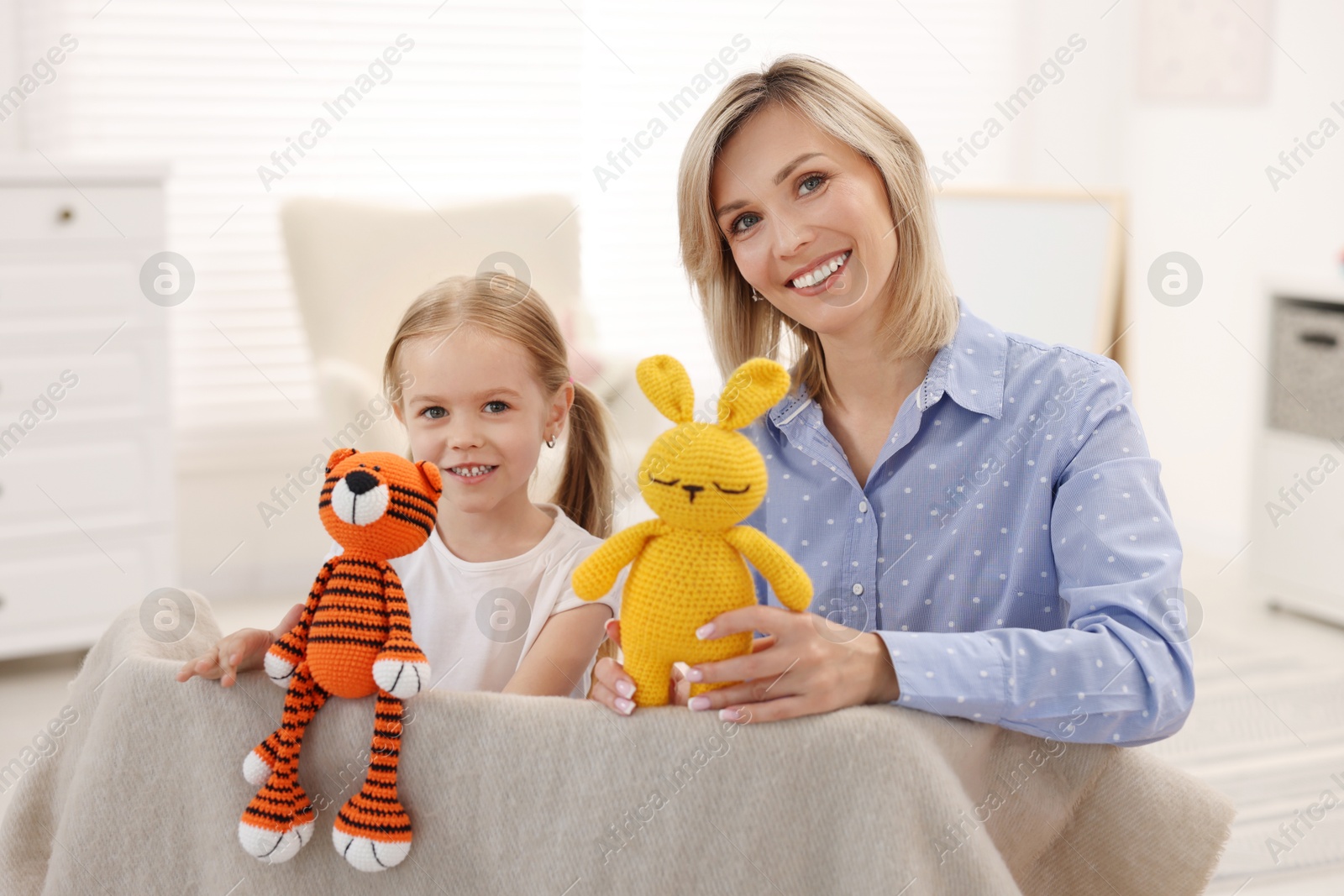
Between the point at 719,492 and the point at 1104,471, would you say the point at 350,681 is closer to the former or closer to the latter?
the point at 719,492

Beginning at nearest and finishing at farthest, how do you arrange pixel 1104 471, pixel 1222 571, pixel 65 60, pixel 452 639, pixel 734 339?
pixel 1104 471 → pixel 452 639 → pixel 734 339 → pixel 65 60 → pixel 1222 571

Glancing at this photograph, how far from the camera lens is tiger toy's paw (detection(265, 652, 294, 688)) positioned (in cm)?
79

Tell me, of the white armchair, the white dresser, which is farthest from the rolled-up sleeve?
the white dresser

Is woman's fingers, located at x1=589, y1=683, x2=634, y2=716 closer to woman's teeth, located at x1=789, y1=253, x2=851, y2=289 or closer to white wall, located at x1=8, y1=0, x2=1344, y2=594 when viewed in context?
woman's teeth, located at x1=789, y1=253, x2=851, y2=289

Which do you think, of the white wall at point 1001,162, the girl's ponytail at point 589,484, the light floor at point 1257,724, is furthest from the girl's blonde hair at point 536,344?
the white wall at point 1001,162

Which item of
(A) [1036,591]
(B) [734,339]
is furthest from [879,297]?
(A) [1036,591]

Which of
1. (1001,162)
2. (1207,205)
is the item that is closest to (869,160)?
(1207,205)

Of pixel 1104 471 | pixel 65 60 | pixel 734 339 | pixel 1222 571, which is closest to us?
pixel 1104 471

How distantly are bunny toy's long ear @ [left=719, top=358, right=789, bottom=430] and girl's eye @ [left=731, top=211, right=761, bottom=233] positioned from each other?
357 millimetres

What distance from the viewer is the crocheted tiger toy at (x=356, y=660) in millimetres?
765

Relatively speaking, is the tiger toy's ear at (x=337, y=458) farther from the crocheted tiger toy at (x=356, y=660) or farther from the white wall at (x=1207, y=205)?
the white wall at (x=1207, y=205)

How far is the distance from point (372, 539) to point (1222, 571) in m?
3.05

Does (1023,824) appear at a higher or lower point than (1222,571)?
lower

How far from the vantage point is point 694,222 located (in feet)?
3.94
